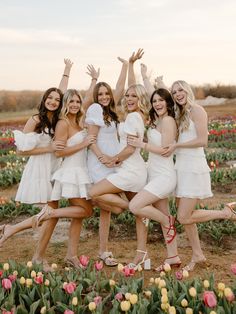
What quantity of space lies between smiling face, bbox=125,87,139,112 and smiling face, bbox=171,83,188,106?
1.37ft

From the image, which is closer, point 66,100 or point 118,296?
point 118,296

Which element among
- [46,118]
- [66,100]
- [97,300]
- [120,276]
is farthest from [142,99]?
[97,300]

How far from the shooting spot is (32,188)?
580cm

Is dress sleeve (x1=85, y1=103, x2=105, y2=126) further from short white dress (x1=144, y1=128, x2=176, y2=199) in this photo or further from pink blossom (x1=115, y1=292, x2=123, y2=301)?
pink blossom (x1=115, y1=292, x2=123, y2=301)

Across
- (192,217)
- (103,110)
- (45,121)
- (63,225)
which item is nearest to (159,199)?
(192,217)

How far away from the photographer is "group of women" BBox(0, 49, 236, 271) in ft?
18.4

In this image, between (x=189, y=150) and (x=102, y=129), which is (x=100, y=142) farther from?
(x=189, y=150)

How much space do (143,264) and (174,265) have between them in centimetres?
36

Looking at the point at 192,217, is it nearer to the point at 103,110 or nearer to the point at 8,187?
the point at 103,110

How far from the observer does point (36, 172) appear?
19.2 feet

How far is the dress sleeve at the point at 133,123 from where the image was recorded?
5629 mm

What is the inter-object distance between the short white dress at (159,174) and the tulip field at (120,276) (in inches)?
35.8

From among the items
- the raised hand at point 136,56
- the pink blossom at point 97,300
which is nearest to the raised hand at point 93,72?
the raised hand at point 136,56

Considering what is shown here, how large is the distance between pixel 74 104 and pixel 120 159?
31.6 inches
